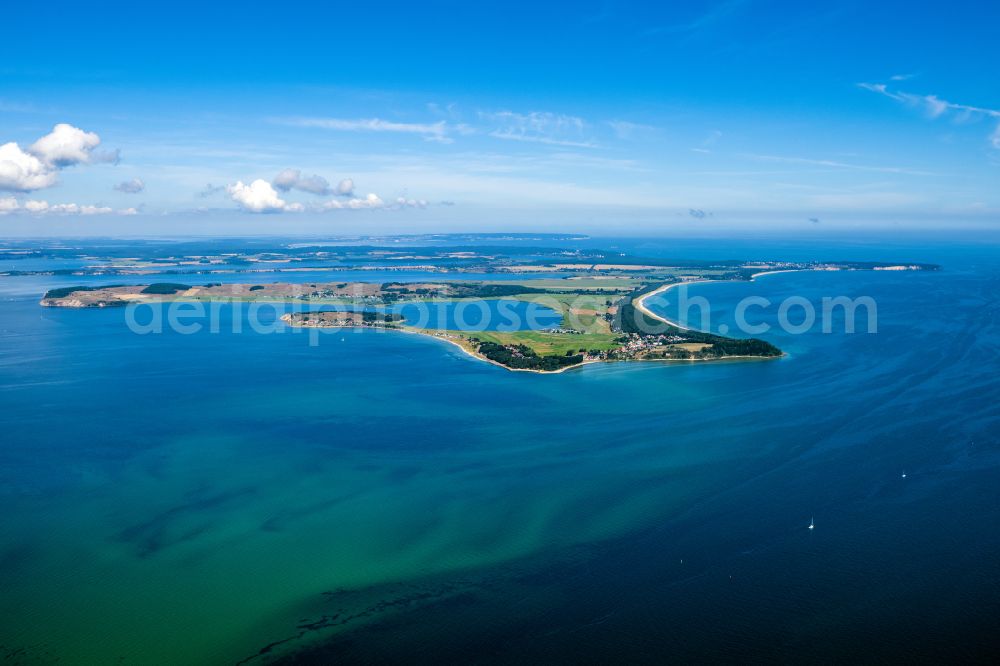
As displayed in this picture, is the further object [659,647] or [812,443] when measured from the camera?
[812,443]

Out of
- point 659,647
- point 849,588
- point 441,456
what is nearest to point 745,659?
point 659,647

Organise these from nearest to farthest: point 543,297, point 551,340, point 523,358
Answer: point 523,358, point 551,340, point 543,297

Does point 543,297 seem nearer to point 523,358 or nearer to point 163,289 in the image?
point 523,358

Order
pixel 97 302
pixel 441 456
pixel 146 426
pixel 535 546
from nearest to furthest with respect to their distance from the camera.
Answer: pixel 535 546, pixel 441 456, pixel 146 426, pixel 97 302

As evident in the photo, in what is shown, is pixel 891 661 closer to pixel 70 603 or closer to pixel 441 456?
pixel 441 456

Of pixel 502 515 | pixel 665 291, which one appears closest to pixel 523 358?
pixel 502 515

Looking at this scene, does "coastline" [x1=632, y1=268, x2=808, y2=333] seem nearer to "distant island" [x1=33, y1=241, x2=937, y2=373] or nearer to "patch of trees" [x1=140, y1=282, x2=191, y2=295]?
"distant island" [x1=33, y1=241, x2=937, y2=373]
